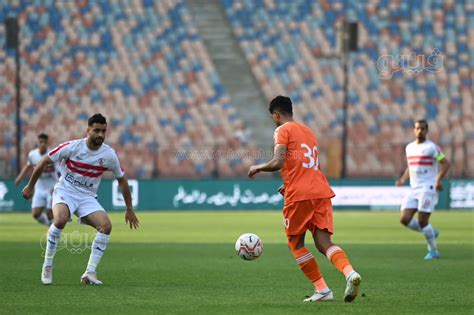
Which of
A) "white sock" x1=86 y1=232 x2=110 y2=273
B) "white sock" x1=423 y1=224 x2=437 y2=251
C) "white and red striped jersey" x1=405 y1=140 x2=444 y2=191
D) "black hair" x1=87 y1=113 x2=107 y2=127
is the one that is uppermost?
"black hair" x1=87 y1=113 x2=107 y2=127

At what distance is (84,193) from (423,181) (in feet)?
23.8

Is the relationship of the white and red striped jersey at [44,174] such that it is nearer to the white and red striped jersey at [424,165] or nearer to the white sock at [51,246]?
the white and red striped jersey at [424,165]

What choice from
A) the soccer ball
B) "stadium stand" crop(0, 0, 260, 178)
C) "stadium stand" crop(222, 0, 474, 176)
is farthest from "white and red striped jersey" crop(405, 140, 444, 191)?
"stadium stand" crop(222, 0, 474, 176)

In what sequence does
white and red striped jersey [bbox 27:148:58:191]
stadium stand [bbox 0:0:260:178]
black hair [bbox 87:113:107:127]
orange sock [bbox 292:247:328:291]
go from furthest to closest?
1. stadium stand [bbox 0:0:260:178]
2. white and red striped jersey [bbox 27:148:58:191]
3. black hair [bbox 87:113:107:127]
4. orange sock [bbox 292:247:328:291]

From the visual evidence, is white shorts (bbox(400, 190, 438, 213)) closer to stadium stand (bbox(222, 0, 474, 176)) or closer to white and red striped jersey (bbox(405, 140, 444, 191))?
white and red striped jersey (bbox(405, 140, 444, 191))

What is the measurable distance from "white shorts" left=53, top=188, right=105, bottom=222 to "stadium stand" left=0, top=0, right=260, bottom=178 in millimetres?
21324

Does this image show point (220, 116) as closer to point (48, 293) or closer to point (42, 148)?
point (42, 148)

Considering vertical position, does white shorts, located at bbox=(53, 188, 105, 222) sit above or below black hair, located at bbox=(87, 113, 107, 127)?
below

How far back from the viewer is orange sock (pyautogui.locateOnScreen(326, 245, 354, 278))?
34.1ft

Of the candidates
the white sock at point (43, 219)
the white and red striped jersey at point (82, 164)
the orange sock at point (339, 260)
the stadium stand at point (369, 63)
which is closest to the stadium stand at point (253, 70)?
the stadium stand at point (369, 63)

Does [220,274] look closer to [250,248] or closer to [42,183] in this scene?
[250,248]

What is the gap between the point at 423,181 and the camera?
59.4 ft

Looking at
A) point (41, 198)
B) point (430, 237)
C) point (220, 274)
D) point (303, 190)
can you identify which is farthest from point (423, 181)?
point (41, 198)

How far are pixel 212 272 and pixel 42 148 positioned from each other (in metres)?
9.03
